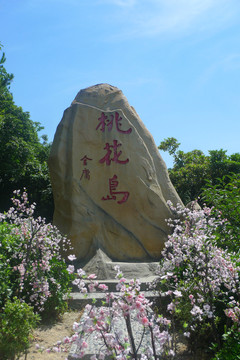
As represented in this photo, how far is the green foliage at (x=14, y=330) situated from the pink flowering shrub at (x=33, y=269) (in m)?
0.51

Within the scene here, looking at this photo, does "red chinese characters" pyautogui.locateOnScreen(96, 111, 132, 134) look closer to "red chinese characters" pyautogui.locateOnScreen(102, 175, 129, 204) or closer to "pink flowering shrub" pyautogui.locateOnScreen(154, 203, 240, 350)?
"red chinese characters" pyautogui.locateOnScreen(102, 175, 129, 204)

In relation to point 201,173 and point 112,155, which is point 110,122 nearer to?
point 112,155

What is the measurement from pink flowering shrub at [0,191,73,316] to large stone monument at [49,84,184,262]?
2.00 m

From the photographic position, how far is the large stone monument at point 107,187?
6609 mm

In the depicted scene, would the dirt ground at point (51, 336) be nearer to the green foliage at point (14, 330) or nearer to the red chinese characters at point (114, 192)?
the green foliage at point (14, 330)

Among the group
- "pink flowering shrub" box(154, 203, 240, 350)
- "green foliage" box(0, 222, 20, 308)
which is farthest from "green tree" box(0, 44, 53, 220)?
"pink flowering shrub" box(154, 203, 240, 350)

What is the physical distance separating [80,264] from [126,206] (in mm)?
1467

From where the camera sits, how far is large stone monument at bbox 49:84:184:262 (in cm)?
661

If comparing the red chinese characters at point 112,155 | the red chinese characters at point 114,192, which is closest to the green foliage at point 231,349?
the red chinese characters at point 114,192

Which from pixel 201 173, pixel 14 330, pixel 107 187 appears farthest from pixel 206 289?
pixel 201 173

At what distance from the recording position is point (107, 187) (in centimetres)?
687

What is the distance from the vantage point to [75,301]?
16.1ft

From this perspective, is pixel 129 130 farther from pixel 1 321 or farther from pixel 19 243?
pixel 1 321

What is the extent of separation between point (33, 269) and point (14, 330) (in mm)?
967
